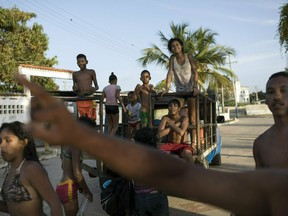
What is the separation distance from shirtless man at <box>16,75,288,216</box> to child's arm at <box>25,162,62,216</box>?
1459mm

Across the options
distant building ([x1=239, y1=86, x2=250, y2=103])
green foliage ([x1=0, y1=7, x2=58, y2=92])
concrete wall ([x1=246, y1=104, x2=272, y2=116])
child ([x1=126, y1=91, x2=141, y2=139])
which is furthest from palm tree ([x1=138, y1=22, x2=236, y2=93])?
distant building ([x1=239, y1=86, x2=250, y2=103])

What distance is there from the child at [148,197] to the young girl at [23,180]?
1254mm

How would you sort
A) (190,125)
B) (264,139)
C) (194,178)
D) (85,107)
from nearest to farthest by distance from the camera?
(194,178) → (264,139) → (190,125) → (85,107)

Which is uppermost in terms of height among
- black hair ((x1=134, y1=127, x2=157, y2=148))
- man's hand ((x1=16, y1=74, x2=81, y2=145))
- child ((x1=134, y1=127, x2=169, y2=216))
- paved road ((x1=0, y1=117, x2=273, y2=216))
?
man's hand ((x1=16, y1=74, x2=81, y2=145))

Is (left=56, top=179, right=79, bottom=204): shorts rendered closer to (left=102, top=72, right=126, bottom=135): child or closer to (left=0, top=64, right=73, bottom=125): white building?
(left=102, top=72, right=126, bottom=135): child

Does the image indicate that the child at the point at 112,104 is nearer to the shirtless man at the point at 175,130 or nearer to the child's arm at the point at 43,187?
the shirtless man at the point at 175,130

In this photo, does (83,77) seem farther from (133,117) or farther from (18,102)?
(18,102)

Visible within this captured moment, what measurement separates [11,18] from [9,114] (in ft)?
26.5

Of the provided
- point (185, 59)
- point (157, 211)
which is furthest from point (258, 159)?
point (185, 59)

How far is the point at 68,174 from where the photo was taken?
3.61 meters

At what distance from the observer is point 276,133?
2.63 m

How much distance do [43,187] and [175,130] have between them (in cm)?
292

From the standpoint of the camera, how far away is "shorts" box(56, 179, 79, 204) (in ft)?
11.6

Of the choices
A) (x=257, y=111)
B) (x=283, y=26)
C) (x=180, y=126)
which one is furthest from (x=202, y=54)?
(x=257, y=111)
